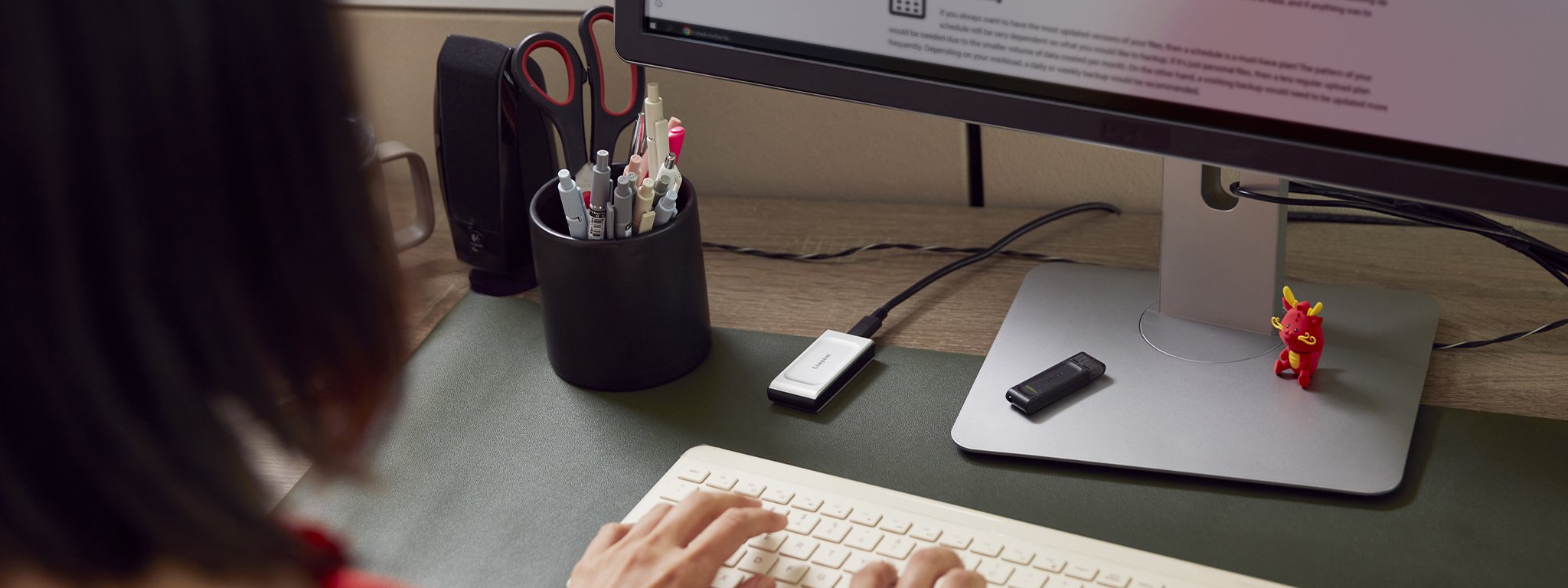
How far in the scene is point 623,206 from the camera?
2.26 feet

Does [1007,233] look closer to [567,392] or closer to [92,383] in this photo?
[567,392]

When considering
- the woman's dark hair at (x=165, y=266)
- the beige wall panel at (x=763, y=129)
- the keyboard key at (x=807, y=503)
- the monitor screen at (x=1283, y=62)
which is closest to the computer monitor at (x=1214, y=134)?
the monitor screen at (x=1283, y=62)

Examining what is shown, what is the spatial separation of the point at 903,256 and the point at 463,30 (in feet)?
1.44

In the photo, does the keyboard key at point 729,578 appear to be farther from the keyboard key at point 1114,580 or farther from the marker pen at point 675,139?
the marker pen at point 675,139

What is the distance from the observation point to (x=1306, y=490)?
1.94 feet

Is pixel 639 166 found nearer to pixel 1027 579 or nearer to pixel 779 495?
pixel 779 495

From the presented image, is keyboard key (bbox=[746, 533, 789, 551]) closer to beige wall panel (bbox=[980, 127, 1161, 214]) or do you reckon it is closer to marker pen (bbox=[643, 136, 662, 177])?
marker pen (bbox=[643, 136, 662, 177])

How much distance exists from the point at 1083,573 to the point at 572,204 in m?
0.36

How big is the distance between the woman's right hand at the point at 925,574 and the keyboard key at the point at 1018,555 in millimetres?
24

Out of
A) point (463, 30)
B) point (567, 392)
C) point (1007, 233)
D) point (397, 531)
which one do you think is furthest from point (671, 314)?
point (463, 30)

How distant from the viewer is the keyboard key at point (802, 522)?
572 millimetres

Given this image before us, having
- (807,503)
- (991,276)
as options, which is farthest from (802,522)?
(991,276)

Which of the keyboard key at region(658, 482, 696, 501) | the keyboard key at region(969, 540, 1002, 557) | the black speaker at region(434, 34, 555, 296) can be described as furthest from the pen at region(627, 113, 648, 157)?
the keyboard key at region(969, 540, 1002, 557)

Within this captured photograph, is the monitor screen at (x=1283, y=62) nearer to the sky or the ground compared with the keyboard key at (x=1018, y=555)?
nearer to the sky
